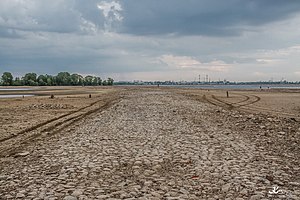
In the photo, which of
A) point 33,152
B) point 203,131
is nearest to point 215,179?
point 33,152

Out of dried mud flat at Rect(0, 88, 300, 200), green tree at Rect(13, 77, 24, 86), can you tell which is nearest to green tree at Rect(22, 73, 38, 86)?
green tree at Rect(13, 77, 24, 86)

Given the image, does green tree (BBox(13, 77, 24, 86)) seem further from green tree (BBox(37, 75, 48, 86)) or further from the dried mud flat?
the dried mud flat

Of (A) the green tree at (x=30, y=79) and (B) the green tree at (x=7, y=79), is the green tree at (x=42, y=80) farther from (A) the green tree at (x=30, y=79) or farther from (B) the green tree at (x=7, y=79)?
(B) the green tree at (x=7, y=79)

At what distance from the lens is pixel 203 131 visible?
14805 millimetres

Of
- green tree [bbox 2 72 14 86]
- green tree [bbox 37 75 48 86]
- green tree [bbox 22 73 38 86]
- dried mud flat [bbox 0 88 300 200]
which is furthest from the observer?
green tree [bbox 37 75 48 86]

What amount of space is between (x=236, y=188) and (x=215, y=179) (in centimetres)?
72

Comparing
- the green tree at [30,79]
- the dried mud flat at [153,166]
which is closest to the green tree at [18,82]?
the green tree at [30,79]

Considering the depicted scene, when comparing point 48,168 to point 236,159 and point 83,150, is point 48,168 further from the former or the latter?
point 236,159

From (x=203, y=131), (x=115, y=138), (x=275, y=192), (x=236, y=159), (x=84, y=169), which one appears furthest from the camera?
(x=203, y=131)

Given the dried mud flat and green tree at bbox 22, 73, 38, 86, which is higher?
green tree at bbox 22, 73, 38, 86

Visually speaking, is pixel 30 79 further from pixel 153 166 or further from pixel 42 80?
pixel 153 166

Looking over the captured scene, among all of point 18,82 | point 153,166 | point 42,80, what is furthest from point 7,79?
point 153,166

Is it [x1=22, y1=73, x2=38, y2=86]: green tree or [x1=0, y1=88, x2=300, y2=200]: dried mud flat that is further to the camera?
[x1=22, y1=73, x2=38, y2=86]: green tree

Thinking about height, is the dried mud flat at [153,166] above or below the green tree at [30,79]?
below
